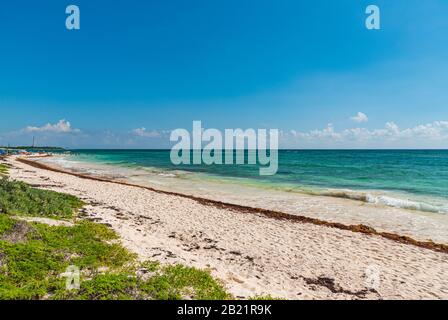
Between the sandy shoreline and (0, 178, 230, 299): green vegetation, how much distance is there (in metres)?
0.80

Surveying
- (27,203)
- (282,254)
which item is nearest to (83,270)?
(282,254)

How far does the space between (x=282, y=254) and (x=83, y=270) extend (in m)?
6.52

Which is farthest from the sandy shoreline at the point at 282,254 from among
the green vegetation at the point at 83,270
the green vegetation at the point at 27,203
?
the green vegetation at the point at 27,203

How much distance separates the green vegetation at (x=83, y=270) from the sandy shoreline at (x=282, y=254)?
2.63 ft

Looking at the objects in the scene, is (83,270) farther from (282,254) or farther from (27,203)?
(27,203)

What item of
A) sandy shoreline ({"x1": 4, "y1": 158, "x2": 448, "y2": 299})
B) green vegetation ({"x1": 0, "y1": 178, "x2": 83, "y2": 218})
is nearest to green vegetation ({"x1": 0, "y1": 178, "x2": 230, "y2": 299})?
sandy shoreline ({"x1": 4, "y1": 158, "x2": 448, "y2": 299})

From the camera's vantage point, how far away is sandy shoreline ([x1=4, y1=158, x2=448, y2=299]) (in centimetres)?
754

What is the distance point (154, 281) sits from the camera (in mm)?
6613

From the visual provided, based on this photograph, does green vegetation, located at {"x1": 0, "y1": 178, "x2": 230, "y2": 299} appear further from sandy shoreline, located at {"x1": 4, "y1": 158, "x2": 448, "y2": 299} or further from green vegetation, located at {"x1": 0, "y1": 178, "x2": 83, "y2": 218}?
green vegetation, located at {"x1": 0, "y1": 178, "x2": 83, "y2": 218}

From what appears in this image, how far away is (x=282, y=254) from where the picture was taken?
9992 mm

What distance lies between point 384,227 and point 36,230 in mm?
16190

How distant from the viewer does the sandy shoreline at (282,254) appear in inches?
297
